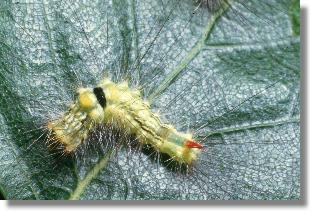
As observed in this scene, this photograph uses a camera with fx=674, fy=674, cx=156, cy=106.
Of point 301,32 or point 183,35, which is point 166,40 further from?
point 301,32

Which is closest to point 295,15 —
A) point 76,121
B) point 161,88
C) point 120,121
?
point 161,88

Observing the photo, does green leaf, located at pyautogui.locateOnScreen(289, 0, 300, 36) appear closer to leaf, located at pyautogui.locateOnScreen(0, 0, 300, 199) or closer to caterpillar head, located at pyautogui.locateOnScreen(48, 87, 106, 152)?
leaf, located at pyautogui.locateOnScreen(0, 0, 300, 199)

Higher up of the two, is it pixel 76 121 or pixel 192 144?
pixel 76 121

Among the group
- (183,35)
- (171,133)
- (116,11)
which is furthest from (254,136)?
(116,11)

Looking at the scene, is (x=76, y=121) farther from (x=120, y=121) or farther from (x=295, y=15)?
(x=295, y=15)

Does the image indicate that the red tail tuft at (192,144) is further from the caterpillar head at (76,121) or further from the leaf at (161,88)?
the caterpillar head at (76,121)

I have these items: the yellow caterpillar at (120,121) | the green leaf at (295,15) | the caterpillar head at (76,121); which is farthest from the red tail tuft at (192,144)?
the green leaf at (295,15)
